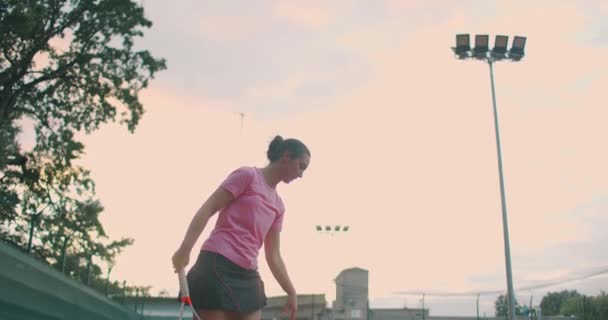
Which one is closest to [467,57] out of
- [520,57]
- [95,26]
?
[520,57]

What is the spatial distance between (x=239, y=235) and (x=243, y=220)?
0.07 m

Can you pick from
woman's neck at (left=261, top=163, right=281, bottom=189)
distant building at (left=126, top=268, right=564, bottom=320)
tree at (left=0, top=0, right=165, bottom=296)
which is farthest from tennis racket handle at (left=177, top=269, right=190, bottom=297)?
distant building at (left=126, top=268, right=564, bottom=320)

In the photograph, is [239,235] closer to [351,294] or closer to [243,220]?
[243,220]

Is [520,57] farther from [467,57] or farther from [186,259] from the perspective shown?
[186,259]

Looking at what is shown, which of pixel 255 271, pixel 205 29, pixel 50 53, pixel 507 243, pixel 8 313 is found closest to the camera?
pixel 255 271

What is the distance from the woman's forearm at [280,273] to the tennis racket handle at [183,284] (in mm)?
672

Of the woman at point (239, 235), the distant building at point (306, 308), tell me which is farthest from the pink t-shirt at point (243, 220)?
the distant building at point (306, 308)

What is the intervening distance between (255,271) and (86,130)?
17439 mm

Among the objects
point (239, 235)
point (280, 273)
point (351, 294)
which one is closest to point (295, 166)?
point (239, 235)

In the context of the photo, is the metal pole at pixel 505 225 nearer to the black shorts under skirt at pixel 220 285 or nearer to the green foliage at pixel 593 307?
the green foliage at pixel 593 307

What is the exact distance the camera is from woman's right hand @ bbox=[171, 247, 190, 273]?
9.46 ft

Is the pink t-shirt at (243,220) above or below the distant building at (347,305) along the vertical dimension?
below

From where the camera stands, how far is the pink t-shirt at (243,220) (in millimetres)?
3074

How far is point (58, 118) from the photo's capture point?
19328mm
